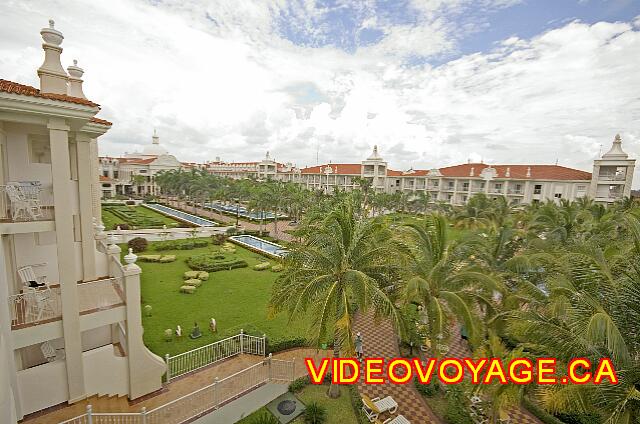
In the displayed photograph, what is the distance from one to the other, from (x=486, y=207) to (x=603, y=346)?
34208mm

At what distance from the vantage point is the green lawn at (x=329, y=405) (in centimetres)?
976

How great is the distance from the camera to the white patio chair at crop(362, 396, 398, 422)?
32.3ft

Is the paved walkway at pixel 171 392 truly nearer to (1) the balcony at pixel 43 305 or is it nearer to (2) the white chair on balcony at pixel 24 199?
(1) the balcony at pixel 43 305

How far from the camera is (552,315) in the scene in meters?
7.90

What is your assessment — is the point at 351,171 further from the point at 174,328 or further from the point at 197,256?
the point at 174,328

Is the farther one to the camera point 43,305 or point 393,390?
point 393,390

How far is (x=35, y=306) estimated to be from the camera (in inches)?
352

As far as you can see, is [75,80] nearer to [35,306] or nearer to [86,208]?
[86,208]

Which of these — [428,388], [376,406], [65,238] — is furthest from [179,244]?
[428,388]

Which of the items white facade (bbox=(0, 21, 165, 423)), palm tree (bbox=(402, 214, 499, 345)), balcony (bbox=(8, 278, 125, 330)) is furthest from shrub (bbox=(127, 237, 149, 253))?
palm tree (bbox=(402, 214, 499, 345))

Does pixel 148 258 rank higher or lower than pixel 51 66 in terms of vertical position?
lower

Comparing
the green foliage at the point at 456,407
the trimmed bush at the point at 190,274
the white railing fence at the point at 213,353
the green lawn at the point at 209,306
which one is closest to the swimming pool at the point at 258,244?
the green lawn at the point at 209,306

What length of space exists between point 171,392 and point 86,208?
7034 millimetres

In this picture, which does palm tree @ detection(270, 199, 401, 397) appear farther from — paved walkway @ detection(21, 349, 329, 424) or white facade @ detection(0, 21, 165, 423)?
white facade @ detection(0, 21, 165, 423)
